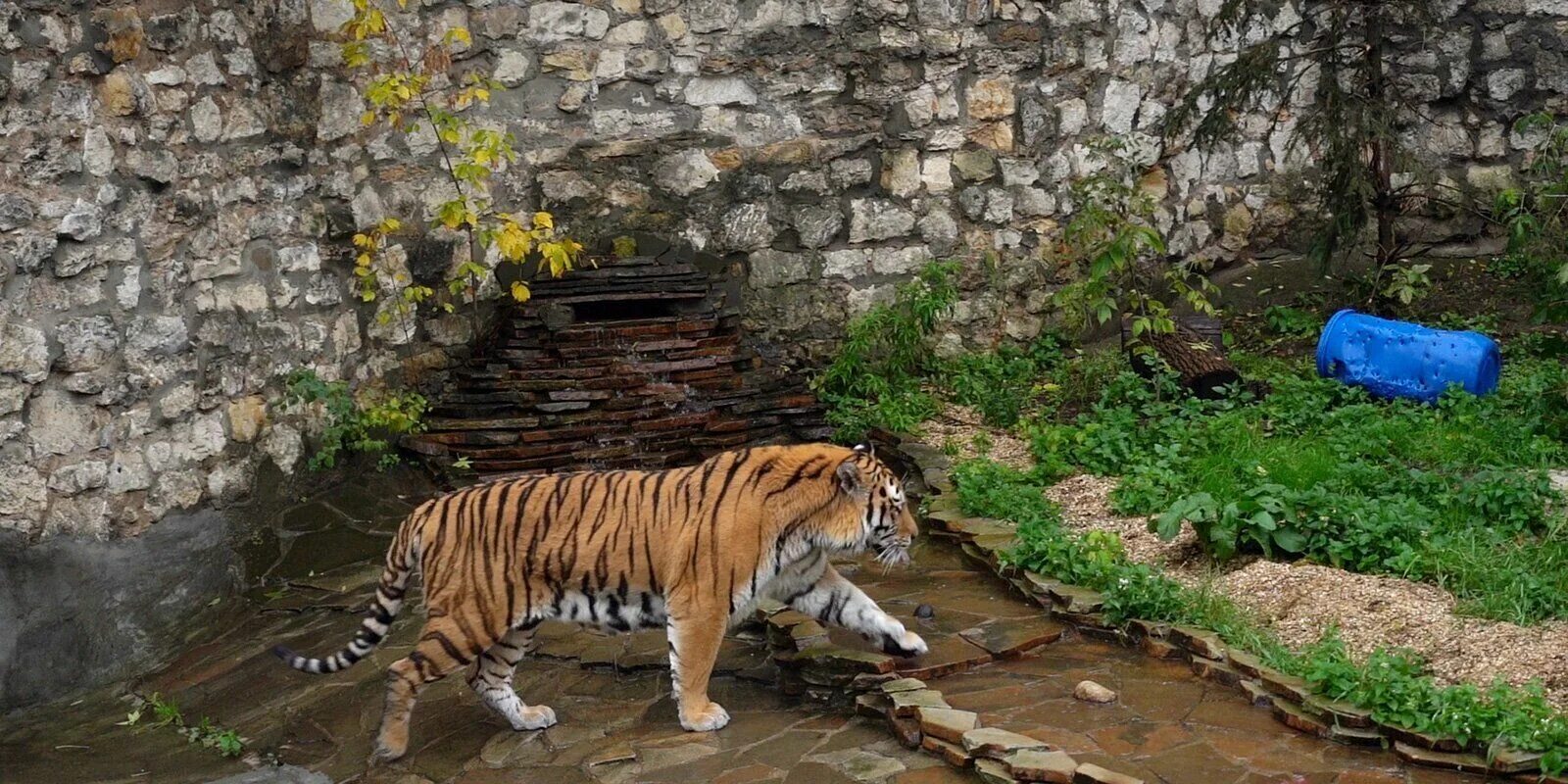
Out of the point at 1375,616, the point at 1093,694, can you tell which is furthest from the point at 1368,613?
the point at 1093,694

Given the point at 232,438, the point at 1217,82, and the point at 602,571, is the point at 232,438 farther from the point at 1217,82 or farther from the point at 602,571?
the point at 1217,82

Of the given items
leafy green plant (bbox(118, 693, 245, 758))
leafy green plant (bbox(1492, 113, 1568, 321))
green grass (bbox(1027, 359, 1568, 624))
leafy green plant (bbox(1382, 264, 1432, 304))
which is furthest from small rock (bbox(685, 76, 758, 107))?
leafy green plant (bbox(118, 693, 245, 758))

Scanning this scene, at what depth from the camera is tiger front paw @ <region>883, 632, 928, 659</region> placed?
6023mm

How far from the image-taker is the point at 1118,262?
921 cm

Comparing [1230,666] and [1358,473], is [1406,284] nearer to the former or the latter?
[1358,473]

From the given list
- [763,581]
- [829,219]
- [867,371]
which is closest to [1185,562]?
[763,581]

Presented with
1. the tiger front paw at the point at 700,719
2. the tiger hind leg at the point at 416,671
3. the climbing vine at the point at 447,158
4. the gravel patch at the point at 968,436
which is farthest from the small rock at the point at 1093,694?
the climbing vine at the point at 447,158

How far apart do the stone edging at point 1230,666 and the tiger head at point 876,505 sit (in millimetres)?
862

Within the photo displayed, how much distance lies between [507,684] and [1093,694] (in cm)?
223

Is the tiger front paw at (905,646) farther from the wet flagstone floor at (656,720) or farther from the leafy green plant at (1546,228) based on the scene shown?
the leafy green plant at (1546,228)

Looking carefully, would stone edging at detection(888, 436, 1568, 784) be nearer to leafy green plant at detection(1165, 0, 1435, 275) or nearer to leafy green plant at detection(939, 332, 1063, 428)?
leafy green plant at detection(939, 332, 1063, 428)

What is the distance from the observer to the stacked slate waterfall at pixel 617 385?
28.5 ft

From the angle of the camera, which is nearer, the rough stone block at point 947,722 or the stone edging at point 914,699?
the stone edging at point 914,699

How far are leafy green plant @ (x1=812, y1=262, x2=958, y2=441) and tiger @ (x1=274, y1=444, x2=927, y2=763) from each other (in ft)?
10.4
